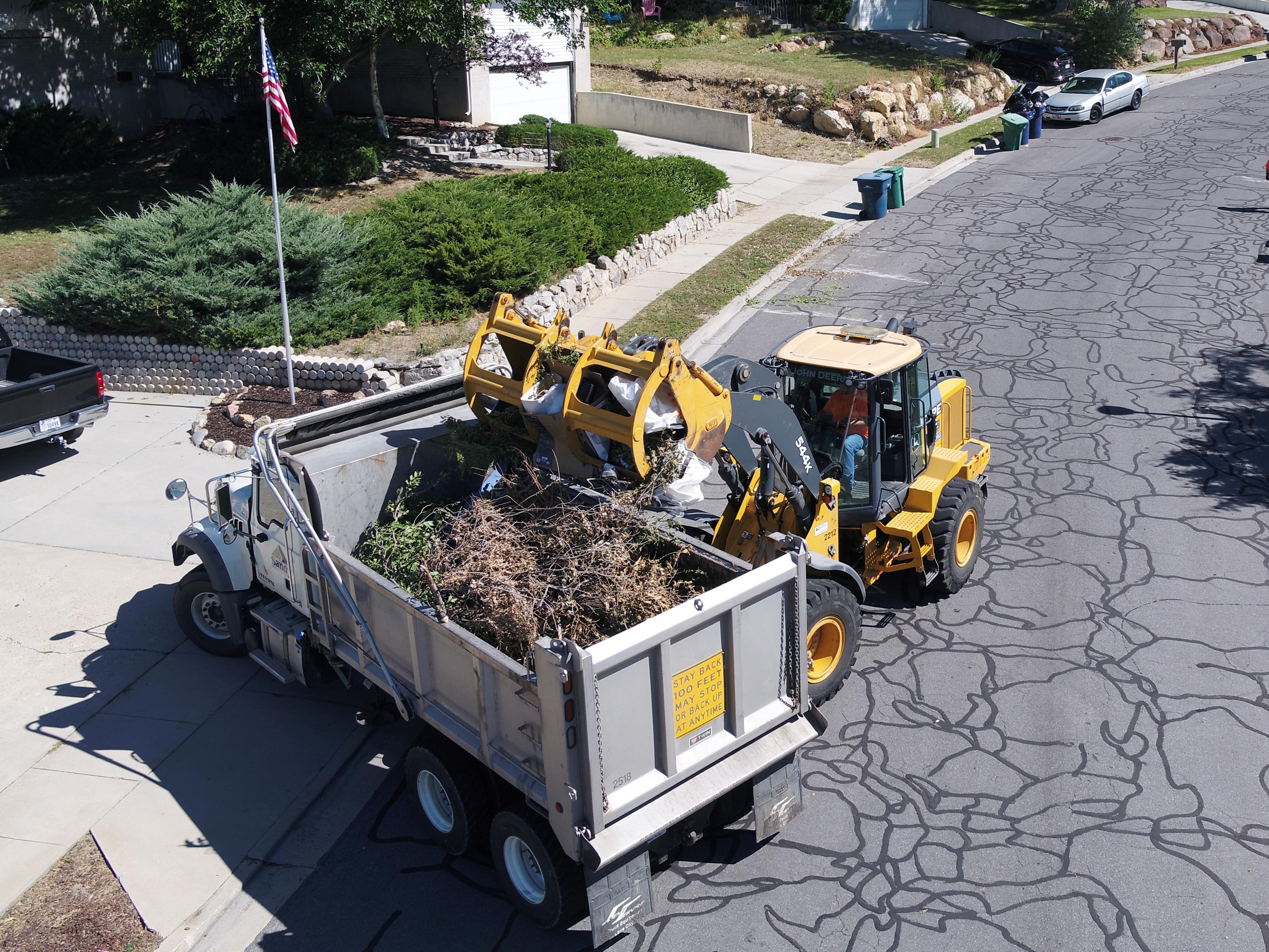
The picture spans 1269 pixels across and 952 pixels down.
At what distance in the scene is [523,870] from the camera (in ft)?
21.7

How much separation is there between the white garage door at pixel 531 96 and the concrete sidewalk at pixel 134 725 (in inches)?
752

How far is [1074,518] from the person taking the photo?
11195mm

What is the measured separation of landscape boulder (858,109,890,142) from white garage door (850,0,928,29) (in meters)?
12.8

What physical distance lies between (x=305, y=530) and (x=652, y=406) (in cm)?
256

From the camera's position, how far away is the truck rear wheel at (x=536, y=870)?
6238mm

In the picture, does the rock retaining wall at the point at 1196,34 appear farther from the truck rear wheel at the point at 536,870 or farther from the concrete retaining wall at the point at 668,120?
the truck rear wheel at the point at 536,870

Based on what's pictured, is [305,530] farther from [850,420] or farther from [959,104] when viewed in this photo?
[959,104]

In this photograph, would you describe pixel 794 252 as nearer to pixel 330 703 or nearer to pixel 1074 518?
pixel 1074 518

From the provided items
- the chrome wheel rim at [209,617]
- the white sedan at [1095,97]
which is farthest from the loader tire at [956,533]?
the white sedan at [1095,97]

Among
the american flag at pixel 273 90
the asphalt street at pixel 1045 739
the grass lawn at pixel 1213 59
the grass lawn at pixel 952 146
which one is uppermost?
the grass lawn at pixel 1213 59

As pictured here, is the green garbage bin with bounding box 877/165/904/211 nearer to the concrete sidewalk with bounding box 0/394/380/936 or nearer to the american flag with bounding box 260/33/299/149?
the american flag with bounding box 260/33/299/149

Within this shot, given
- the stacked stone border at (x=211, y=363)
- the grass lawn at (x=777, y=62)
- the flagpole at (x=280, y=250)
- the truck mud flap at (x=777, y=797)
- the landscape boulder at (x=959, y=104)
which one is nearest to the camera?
the truck mud flap at (x=777, y=797)

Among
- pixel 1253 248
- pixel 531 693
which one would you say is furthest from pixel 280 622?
pixel 1253 248

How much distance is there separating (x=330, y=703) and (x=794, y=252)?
13.8 m
